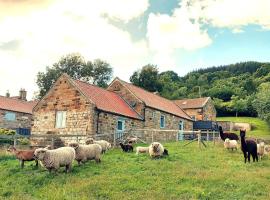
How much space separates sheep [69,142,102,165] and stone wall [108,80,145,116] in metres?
18.8

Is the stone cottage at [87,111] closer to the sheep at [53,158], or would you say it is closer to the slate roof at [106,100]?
the slate roof at [106,100]

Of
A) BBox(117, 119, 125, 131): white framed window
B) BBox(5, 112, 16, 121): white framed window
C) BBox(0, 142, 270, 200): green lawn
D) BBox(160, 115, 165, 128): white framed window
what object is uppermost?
BBox(5, 112, 16, 121): white framed window

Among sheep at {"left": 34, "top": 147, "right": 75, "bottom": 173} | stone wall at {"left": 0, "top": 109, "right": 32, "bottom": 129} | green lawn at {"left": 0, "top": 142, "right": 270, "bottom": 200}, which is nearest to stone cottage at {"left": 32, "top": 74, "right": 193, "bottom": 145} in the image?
green lawn at {"left": 0, "top": 142, "right": 270, "bottom": 200}

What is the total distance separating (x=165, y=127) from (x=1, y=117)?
23.8 metres

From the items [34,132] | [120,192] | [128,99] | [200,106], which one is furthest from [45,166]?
[200,106]

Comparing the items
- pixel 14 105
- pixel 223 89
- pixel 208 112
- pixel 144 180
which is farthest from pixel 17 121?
pixel 223 89

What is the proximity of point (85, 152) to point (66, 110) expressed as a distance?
1438 cm

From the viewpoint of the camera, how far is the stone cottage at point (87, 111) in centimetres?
3375

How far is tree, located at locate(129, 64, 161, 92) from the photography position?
7375 centimetres

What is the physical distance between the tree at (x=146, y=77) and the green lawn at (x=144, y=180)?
50.8 meters

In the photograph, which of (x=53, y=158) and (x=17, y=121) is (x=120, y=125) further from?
(x=17, y=121)

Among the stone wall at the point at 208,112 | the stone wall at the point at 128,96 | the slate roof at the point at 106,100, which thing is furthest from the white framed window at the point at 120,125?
the stone wall at the point at 208,112

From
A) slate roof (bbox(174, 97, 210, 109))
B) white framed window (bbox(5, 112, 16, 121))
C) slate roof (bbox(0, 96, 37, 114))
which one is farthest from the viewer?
slate roof (bbox(174, 97, 210, 109))

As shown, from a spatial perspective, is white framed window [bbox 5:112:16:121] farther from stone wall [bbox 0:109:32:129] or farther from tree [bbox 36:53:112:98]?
tree [bbox 36:53:112:98]
